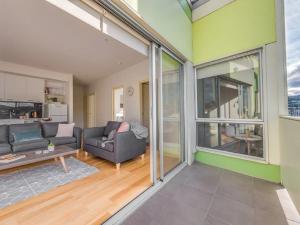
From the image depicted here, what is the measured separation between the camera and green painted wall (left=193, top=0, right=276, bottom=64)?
2010mm

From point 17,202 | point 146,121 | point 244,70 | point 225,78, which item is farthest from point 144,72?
point 17,202

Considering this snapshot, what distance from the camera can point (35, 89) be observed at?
4.15 m

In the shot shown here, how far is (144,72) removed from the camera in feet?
13.4

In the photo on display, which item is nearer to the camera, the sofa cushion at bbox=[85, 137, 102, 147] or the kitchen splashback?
the sofa cushion at bbox=[85, 137, 102, 147]

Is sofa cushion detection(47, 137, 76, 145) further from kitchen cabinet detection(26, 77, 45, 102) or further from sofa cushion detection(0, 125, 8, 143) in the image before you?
kitchen cabinet detection(26, 77, 45, 102)

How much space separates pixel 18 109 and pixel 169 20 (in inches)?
179

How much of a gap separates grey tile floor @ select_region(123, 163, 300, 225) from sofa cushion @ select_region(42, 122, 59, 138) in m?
3.33

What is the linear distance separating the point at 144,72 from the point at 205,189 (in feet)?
10.8

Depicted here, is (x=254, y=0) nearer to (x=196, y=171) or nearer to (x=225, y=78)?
(x=225, y=78)

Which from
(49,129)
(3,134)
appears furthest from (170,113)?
(3,134)

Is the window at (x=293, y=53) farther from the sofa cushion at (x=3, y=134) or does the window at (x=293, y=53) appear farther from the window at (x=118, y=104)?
the sofa cushion at (x=3, y=134)

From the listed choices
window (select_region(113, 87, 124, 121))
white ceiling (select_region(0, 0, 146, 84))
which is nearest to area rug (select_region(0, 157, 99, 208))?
white ceiling (select_region(0, 0, 146, 84))

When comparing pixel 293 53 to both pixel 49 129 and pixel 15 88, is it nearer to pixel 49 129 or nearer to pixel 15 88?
pixel 49 129

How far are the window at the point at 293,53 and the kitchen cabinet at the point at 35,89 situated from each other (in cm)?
576
